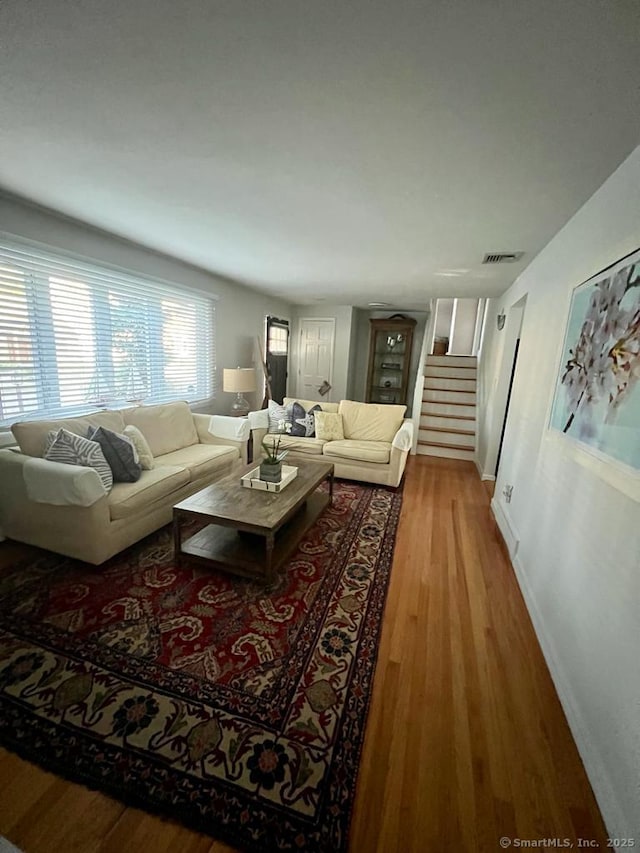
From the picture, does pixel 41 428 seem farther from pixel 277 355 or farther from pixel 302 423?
pixel 277 355

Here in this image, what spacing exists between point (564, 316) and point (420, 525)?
1.79 meters

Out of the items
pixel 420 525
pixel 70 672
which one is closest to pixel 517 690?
pixel 420 525

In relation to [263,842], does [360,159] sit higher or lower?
higher

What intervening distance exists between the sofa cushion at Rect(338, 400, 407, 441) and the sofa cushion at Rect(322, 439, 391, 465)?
18cm

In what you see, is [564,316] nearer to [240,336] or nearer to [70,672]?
[70,672]

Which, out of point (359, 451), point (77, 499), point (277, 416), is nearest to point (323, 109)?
point (77, 499)

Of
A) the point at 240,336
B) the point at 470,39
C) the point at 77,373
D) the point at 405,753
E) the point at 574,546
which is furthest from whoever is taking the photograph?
the point at 240,336

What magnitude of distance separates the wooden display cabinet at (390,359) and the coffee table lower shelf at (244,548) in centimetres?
480

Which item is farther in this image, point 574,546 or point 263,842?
point 574,546

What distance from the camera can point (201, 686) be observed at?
52.2 inches

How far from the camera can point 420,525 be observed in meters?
2.72

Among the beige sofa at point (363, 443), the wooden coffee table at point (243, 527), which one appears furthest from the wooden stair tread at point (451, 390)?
the wooden coffee table at point (243, 527)

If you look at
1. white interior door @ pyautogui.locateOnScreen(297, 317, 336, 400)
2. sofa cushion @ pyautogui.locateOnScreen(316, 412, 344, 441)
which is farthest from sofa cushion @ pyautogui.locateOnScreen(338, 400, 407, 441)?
white interior door @ pyautogui.locateOnScreen(297, 317, 336, 400)

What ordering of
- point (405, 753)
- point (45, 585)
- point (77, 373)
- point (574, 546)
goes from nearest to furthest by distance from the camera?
point (405, 753) < point (574, 546) < point (45, 585) < point (77, 373)
